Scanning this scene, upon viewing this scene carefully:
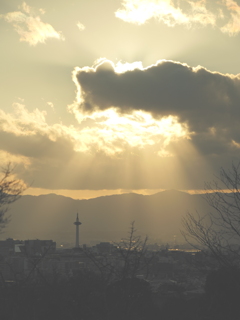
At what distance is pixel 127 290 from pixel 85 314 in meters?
1.00

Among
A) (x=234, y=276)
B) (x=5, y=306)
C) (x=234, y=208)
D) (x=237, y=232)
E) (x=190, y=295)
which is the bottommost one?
(x=190, y=295)

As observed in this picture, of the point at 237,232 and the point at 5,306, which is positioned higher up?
the point at 237,232

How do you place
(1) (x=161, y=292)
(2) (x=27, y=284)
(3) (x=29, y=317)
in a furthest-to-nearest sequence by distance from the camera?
(1) (x=161, y=292)
(2) (x=27, y=284)
(3) (x=29, y=317)

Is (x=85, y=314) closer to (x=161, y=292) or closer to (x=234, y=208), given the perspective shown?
(x=234, y=208)

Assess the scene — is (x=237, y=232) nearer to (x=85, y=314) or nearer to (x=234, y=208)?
(x=234, y=208)

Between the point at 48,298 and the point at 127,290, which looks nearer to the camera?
the point at 127,290

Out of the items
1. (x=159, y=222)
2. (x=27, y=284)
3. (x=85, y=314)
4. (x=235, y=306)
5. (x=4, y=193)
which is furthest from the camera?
(x=159, y=222)

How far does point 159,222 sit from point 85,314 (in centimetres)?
19088

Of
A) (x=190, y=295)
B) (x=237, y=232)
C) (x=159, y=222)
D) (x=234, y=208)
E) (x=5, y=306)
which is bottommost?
(x=190, y=295)

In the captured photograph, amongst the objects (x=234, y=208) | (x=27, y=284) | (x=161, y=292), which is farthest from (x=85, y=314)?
(x=161, y=292)

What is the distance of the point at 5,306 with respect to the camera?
24.5 feet

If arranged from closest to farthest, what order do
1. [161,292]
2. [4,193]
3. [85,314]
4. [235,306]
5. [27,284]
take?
[85,314]
[27,284]
[235,306]
[4,193]
[161,292]

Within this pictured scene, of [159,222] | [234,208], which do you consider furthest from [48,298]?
[159,222]

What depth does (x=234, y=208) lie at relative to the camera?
8.45 m
